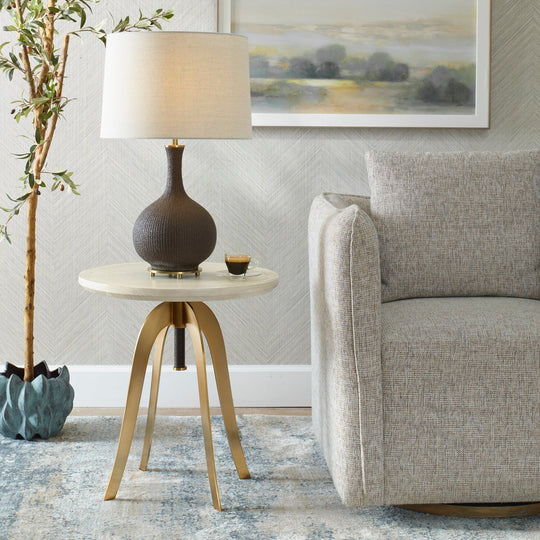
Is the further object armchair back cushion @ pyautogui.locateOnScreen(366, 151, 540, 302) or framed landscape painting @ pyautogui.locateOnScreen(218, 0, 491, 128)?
framed landscape painting @ pyautogui.locateOnScreen(218, 0, 491, 128)

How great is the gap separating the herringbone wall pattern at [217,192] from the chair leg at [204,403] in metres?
0.76

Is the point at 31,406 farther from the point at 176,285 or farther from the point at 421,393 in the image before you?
the point at 421,393

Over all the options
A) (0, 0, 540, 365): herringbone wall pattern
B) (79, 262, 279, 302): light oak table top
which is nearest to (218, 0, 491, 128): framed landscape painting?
(0, 0, 540, 365): herringbone wall pattern

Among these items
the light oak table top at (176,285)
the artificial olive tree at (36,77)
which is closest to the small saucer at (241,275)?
the light oak table top at (176,285)

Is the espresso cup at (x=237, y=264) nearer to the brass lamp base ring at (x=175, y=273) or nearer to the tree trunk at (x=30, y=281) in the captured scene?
the brass lamp base ring at (x=175, y=273)

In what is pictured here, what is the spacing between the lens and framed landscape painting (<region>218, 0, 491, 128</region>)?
2691 millimetres

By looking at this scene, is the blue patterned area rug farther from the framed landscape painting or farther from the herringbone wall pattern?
the framed landscape painting

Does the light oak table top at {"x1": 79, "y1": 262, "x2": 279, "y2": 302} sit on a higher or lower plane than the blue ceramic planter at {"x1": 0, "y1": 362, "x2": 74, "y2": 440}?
higher

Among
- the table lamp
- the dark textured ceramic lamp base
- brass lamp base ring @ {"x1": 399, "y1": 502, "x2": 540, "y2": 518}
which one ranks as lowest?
brass lamp base ring @ {"x1": 399, "y1": 502, "x2": 540, "y2": 518}

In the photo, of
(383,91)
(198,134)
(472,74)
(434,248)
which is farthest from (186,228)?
(472,74)

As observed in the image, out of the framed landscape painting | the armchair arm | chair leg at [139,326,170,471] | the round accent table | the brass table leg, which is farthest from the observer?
the framed landscape painting

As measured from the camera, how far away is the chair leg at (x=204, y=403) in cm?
195

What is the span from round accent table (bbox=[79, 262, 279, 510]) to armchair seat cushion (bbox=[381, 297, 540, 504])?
0.44 meters

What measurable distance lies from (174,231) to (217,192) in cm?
80
